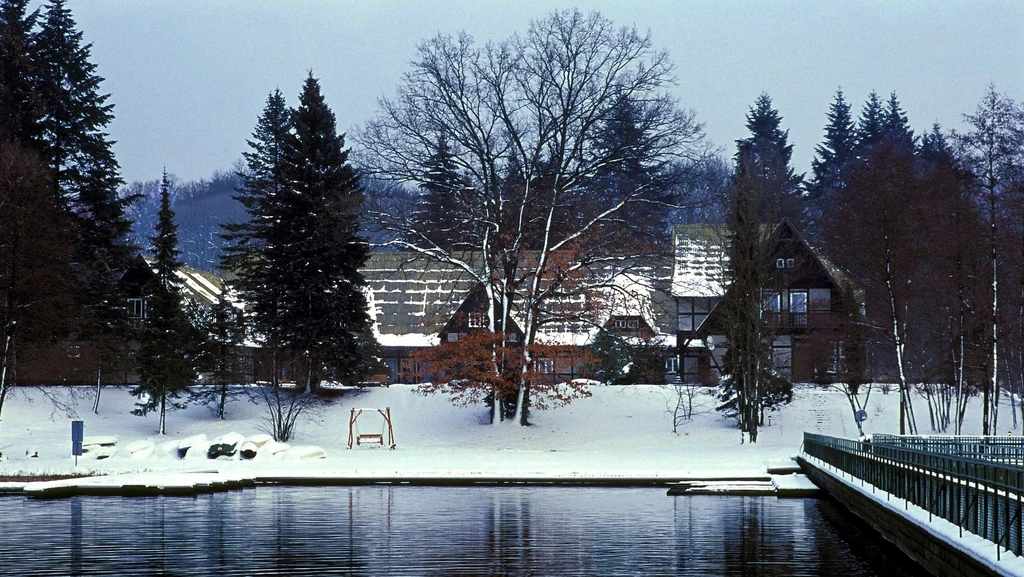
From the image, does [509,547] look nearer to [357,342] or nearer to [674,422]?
[674,422]

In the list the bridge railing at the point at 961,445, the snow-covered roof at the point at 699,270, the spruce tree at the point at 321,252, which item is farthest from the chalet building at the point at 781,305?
the spruce tree at the point at 321,252

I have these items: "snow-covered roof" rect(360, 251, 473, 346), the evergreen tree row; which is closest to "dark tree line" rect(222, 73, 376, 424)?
the evergreen tree row

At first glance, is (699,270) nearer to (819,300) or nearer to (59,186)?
(819,300)

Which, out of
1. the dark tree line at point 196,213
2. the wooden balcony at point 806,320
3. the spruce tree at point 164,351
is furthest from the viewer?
the dark tree line at point 196,213

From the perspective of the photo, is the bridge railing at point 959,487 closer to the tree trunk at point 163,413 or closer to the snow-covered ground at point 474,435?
the snow-covered ground at point 474,435

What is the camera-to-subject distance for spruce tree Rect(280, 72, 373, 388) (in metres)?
50.6

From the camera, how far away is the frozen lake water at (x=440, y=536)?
1593 centimetres

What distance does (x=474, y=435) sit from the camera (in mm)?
48844

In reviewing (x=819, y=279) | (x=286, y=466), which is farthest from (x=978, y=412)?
(x=286, y=466)

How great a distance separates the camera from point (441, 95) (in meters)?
49.4

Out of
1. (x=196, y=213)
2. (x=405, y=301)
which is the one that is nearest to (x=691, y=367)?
(x=405, y=301)

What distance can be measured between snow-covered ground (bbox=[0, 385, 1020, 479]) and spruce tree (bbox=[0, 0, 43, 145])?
1179 cm

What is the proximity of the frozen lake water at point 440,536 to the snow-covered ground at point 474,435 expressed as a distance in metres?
7.02

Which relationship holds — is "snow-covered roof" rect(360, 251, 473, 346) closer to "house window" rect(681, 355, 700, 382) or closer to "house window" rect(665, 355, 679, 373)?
"house window" rect(665, 355, 679, 373)
